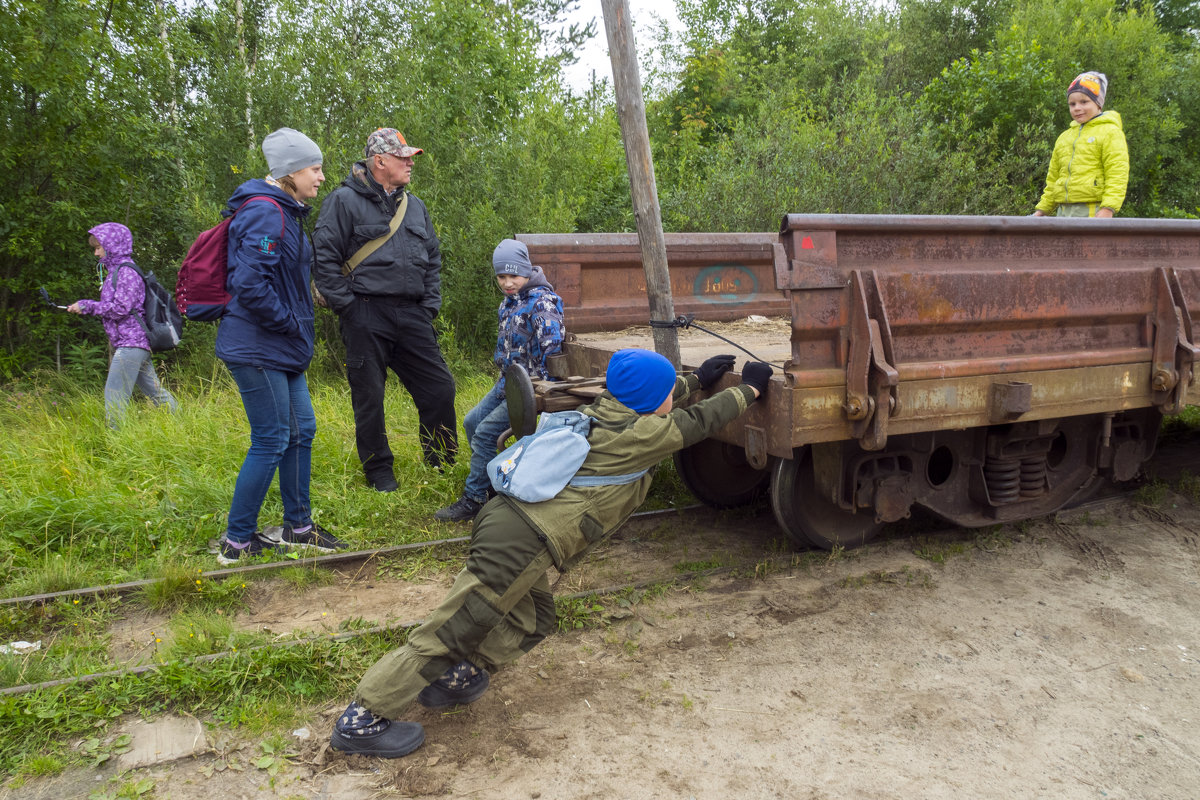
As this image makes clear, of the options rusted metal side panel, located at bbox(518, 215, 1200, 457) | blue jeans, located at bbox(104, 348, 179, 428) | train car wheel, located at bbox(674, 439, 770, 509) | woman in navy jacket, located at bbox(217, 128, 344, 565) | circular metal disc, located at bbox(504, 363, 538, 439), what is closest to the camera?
rusted metal side panel, located at bbox(518, 215, 1200, 457)

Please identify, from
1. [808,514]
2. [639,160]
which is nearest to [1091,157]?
[808,514]

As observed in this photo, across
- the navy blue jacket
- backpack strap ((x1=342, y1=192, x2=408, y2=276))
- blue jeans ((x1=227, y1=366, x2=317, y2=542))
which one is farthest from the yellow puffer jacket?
blue jeans ((x1=227, y1=366, x2=317, y2=542))

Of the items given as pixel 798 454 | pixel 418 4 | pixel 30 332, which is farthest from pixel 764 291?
pixel 418 4

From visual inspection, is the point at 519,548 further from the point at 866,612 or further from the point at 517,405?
the point at 866,612

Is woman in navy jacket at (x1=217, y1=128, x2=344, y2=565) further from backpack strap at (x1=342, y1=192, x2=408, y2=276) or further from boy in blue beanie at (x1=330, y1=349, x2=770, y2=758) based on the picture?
boy in blue beanie at (x1=330, y1=349, x2=770, y2=758)

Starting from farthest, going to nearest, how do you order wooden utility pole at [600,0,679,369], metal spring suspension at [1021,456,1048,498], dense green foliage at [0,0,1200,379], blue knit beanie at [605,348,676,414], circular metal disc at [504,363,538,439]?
1. dense green foliage at [0,0,1200,379]
2. metal spring suspension at [1021,456,1048,498]
3. wooden utility pole at [600,0,679,369]
4. circular metal disc at [504,363,538,439]
5. blue knit beanie at [605,348,676,414]

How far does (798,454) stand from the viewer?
13.5ft

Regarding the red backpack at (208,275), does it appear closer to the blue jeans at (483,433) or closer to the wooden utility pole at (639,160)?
the blue jeans at (483,433)

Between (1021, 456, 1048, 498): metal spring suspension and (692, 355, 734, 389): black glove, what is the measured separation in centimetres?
182

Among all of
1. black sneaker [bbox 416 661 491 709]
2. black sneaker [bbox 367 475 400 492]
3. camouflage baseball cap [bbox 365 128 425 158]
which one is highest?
camouflage baseball cap [bbox 365 128 425 158]

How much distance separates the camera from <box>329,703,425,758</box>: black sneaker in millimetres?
2775

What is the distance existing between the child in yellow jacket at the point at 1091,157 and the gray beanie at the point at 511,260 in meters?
3.26

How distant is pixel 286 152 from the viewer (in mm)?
4113

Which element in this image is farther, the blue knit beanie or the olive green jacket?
the blue knit beanie
